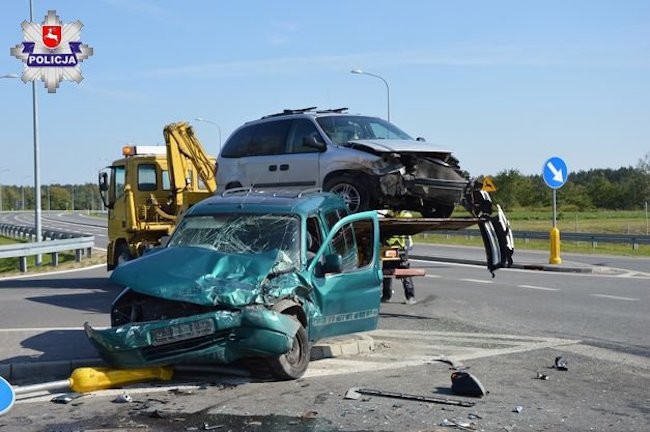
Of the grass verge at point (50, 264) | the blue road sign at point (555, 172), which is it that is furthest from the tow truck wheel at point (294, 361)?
the grass verge at point (50, 264)

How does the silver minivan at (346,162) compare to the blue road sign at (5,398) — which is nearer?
the blue road sign at (5,398)

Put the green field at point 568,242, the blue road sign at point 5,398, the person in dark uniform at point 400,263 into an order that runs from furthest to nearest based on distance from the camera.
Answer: the green field at point 568,242
the person in dark uniform at point 400,263
the blue road sign at point 5,398

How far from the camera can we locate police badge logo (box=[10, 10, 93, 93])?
25750mm

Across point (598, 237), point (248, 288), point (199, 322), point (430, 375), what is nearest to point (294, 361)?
point (248, 288)

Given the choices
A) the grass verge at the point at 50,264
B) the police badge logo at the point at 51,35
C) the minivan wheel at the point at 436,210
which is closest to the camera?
the minivan wheel at the point at 436,210

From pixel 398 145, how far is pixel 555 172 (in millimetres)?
12403

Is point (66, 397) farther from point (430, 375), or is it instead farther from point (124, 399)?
point (430, 375)

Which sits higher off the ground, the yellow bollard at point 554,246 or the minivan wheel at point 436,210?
the minivan wheel at point 436,210

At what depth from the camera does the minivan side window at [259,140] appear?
13.1 m

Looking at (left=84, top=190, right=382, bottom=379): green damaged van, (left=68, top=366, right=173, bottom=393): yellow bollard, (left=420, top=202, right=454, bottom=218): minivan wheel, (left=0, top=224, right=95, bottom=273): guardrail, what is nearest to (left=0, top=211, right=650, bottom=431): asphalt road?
(left=68, top=366, right=173, bottom=393): yellow bollard

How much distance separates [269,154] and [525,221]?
186 ft

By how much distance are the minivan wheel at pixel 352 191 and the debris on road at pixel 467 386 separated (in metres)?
4.60

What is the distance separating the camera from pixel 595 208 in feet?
308

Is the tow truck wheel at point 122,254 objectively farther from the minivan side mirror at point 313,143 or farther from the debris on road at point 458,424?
the debris on road at point 458,424
